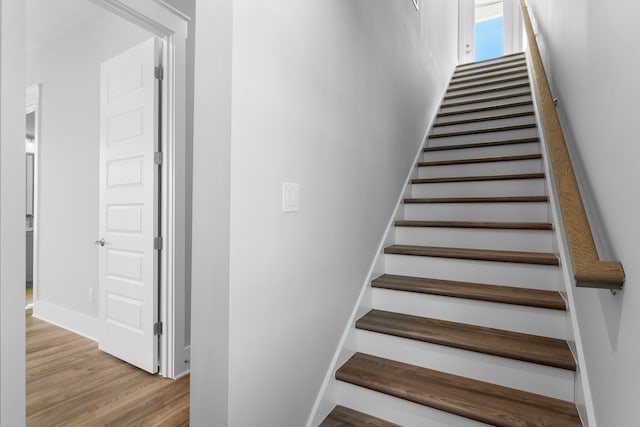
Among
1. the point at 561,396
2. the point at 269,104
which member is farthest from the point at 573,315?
the point at 269,104

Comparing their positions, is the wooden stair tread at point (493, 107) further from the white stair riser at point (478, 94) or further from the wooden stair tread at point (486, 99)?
the white stair riser at point (478, 94)

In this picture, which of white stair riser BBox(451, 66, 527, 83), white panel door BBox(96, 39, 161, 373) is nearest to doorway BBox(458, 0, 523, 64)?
white stair riser BBox(451, 66, 527, 83)

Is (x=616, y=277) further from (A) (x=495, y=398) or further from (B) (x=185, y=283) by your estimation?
(B) (x=185, y=283)

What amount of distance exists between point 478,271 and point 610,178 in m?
1.10

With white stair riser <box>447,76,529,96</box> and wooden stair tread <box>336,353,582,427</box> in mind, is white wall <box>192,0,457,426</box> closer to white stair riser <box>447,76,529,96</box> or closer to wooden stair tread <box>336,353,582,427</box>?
wooden stair tread <box>336,353,582,427</box>

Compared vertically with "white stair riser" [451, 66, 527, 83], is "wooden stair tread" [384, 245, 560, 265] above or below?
below

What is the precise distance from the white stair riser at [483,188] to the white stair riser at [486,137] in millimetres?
702

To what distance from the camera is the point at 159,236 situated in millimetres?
2344

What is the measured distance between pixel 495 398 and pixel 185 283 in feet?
6.46

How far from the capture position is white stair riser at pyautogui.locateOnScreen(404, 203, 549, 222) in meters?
2.33

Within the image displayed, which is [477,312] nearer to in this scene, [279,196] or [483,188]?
[483,188]

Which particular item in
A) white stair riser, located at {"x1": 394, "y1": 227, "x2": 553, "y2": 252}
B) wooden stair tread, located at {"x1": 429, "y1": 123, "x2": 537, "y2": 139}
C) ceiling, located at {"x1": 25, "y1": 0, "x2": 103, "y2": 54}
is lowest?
white stair riser, located at {"x1": 394, "y1": 227, "x2": 553, "y2": 252}

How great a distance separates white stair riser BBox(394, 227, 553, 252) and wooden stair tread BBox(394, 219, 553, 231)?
0.03 metres

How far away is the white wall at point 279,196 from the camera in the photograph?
1116mm
